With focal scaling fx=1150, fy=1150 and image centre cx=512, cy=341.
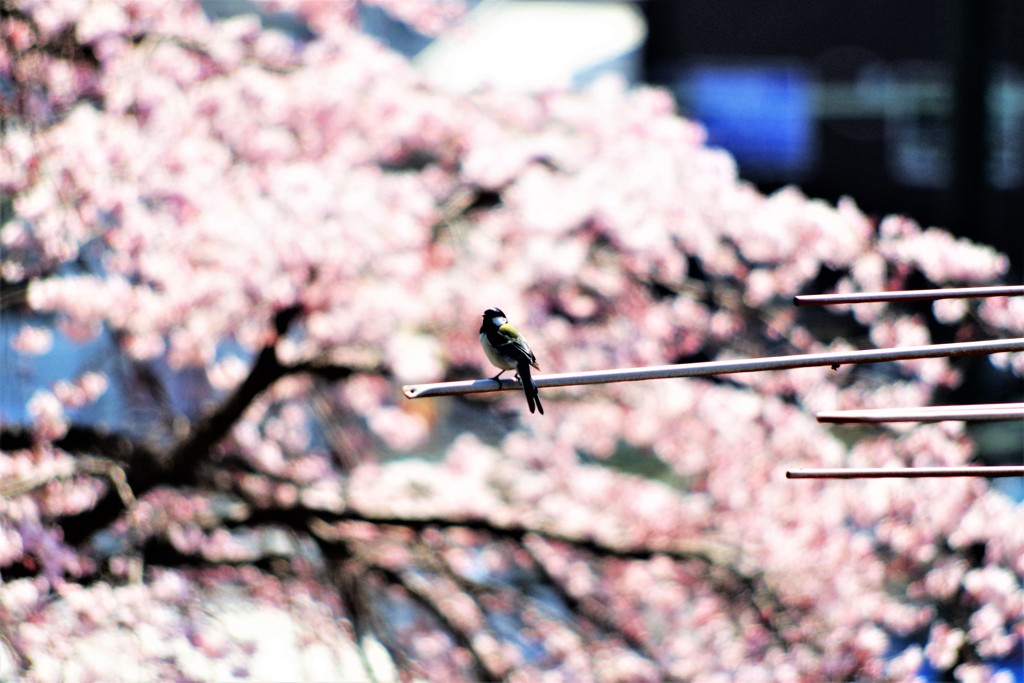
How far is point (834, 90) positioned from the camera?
1825 cm

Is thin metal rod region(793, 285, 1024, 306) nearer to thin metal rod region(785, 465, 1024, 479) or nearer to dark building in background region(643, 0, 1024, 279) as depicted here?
thin metal rod region(785, 465, 1024, 479)

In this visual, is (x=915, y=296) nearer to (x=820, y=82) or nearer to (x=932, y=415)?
(x=932, y=415)

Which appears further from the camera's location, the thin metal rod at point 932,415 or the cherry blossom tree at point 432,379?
the cherry blossom tree at point 432,379

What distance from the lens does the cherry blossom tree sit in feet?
14.5

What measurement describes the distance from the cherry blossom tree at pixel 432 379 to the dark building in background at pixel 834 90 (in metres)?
12.3

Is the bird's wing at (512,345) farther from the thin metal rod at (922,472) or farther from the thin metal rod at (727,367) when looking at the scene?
the thin metal rod at (922,472)

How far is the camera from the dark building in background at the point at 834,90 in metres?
17.3

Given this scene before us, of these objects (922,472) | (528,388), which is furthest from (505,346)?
(922,472)

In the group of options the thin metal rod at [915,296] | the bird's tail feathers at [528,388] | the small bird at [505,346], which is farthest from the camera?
the small bird at [505,346]

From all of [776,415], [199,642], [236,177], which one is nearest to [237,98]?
[236,177]

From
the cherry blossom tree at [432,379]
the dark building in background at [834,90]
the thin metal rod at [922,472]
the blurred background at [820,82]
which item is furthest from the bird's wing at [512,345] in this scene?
the dark building in background at [834,90]

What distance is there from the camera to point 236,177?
5297 millimetres

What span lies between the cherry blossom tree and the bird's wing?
182 centimetres

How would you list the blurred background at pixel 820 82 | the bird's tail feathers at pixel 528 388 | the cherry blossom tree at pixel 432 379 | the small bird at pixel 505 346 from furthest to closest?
1. the blurred background at pixel 820 82
2. the cherry blossom tree at pixel 432 379
3. the small bird at pixel 505 346
4. the bird's tail feathers at pixel 528 388
